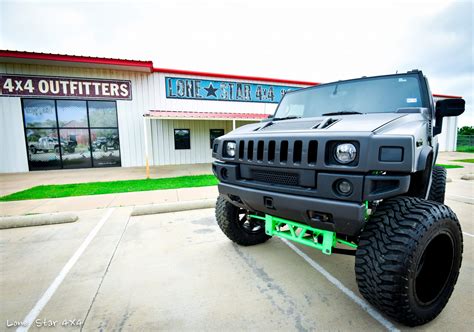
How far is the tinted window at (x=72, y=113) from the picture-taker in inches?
478

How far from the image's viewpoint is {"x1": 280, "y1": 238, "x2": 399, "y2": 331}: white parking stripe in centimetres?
200

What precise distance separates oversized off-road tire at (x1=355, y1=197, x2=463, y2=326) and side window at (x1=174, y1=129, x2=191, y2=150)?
521 inches

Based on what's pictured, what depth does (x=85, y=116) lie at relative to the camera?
12477 millimetres

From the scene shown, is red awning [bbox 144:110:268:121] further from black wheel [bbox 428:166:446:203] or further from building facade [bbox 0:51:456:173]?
black wheel [bbox 428:166:446:203]

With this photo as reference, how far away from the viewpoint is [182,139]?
14.4 meters

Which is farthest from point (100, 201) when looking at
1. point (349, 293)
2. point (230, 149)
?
point (349, 293)

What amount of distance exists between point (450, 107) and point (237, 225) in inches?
109

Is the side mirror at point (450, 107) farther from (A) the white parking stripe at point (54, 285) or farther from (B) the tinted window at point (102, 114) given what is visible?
(B) the tinted window at point (102, 114)

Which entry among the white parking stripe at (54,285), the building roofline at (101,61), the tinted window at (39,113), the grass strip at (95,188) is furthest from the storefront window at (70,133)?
the white parking stripe at (54,285)

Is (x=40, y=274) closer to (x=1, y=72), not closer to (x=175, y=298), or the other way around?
(x=175, y=298)

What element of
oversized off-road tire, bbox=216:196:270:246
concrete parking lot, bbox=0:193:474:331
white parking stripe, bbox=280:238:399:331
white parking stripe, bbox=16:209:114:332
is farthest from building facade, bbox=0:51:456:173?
white parking stripe, bbox=280:238:399:331

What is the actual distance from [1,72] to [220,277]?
14457mm

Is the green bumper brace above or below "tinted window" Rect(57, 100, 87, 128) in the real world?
below

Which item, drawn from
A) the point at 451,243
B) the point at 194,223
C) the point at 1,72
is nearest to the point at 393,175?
the point at 451,243
